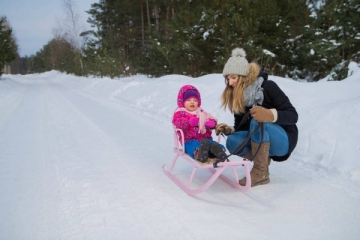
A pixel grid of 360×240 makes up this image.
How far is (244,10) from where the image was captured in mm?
11578

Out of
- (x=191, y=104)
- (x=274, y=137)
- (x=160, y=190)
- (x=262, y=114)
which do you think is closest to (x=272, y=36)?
(x=191, y=104)

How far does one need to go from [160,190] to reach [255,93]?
136 centimetres

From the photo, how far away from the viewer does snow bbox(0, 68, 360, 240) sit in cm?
225

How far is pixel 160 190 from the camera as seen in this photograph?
2990 millimetres

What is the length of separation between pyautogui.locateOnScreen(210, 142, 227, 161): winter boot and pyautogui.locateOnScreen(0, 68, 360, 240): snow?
407 millimetres

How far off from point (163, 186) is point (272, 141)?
1.22 metres

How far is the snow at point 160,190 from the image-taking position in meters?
2.25

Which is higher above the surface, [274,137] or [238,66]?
[238,66]

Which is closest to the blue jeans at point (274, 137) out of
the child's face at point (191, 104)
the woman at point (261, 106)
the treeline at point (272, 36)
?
the woman at point (261, 106)

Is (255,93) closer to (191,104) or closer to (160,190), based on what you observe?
(191,104)

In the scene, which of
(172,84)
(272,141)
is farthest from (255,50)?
(272,141)

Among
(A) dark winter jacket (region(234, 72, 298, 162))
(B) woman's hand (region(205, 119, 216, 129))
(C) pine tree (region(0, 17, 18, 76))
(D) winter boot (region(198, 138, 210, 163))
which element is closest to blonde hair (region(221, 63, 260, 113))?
(A) dark winter jacket (region(234, 72, 298, 162))

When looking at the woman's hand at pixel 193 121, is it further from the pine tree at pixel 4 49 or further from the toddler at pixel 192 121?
the pine tree at pixel 4 49

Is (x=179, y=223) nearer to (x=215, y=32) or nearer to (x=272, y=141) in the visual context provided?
(x=272, y=141)
